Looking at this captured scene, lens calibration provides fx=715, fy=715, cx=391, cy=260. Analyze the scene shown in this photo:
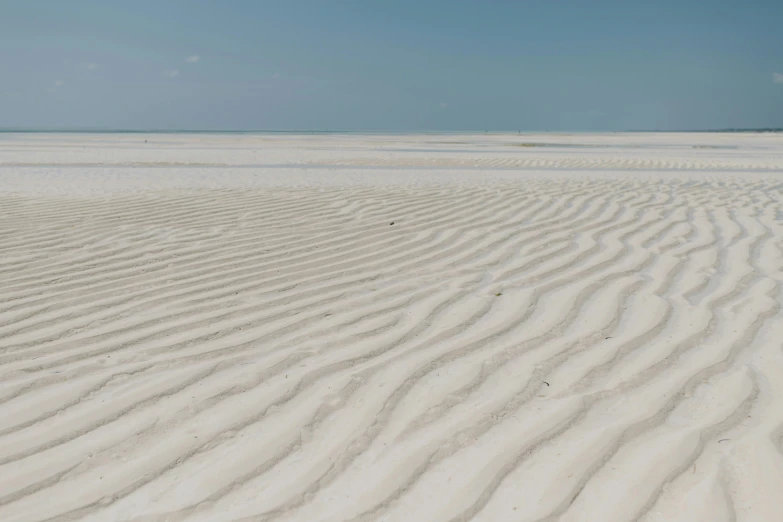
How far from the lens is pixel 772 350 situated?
123 inches

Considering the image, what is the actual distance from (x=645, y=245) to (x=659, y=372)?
8.41 ft

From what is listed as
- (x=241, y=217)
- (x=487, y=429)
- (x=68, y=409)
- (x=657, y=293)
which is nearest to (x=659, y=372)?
(x=487, y=429)

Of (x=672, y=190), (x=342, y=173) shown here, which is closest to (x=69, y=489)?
(x=672, y=190)

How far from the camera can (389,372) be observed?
2.88m

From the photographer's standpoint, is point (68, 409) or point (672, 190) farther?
point (672, 190)

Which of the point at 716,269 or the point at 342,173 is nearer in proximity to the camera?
the point at 716,269

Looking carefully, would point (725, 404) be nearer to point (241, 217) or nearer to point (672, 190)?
point (241, 217)

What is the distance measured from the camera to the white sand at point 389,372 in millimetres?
2037

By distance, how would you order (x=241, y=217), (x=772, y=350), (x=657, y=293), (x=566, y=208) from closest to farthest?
(x=772, y=350) → (x=657, y=293) → (x=241, y=217) → (x=566, y=208)

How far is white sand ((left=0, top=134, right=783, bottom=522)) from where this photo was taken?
2.04 meters

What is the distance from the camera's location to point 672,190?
9227 mm

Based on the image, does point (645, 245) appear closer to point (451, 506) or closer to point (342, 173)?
point (451, 506)

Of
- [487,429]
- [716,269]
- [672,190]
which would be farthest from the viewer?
[672,190]

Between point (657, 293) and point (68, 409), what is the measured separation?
301 cm
